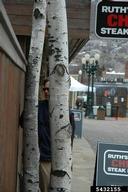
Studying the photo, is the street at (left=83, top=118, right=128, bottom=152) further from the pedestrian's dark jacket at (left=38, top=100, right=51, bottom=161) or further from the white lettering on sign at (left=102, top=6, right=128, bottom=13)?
the white lettering on sign at (left=102, top=6, right=128, bottom=13)

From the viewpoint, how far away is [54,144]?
535 cm

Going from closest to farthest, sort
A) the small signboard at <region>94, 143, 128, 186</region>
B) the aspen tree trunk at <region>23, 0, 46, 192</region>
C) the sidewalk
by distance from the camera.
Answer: the aspen tree trunk at <region>23, 0, 46, 192</region>, the small signboard at <region>94, 143, 128, 186</region>, the sidewalk

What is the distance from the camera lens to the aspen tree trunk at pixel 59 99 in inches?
210

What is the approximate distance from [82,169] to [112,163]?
6.45 meters

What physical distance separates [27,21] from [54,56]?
→ 20.3 feet

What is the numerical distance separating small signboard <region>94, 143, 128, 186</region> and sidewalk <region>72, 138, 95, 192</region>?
3.16 metres

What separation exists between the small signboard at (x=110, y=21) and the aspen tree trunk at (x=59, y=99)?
0.91 m

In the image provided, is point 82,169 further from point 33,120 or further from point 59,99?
point 59,99

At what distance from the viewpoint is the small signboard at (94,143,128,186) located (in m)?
6.58

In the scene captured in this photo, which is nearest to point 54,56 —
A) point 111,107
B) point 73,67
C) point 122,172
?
point 122,172

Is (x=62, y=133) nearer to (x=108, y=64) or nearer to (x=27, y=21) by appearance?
(x=27, y=21)

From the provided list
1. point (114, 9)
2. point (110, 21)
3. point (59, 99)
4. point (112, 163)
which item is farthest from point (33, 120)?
point (114, 9)

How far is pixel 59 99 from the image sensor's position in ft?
17.5

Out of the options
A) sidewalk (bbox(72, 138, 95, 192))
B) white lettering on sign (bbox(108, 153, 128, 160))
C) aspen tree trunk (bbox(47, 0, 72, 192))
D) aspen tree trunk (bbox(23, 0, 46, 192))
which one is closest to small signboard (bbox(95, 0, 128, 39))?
aspen tree trunk (bbox(23, 0, 46, 192))
